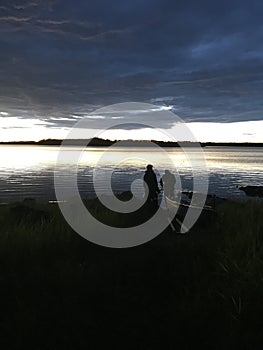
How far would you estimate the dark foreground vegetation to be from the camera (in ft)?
17.6

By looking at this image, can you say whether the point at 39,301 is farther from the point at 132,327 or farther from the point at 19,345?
the point at 132,327

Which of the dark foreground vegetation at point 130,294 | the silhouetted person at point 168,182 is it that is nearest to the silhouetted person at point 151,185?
the silhouetted person at point 168,182

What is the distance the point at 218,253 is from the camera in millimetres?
7836

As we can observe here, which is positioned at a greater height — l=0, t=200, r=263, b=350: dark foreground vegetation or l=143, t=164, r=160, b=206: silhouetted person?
l=143, t=164, r=160, b=206: silhouetted person

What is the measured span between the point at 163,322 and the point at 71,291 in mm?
1681

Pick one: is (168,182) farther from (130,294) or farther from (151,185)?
(130,294)

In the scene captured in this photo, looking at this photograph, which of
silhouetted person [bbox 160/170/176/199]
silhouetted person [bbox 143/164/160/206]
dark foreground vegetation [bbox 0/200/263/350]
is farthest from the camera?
silhouetted person [bbox 160/170/176/199]

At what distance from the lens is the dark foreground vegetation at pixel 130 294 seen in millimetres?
5363

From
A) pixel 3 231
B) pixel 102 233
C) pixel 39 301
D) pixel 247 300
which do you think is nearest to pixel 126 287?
pixel 39 301

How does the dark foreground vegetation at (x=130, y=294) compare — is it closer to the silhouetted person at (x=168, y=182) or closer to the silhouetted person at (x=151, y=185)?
the silhouetted person at (x=151, y=185)

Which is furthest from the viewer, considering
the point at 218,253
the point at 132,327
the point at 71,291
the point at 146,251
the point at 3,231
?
the point at 3,231

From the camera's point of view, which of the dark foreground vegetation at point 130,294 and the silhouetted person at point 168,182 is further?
the silhouetted person at point 168,182

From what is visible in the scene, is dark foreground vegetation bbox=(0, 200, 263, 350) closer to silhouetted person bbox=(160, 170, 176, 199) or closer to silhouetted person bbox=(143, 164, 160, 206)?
silhouetted person bbox=(143, 164, 160, 206)

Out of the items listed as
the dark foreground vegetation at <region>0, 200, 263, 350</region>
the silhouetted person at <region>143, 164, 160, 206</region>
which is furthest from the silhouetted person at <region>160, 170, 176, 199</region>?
the dark foreground vegetation at <region>0, 200, 263, 350</region>
